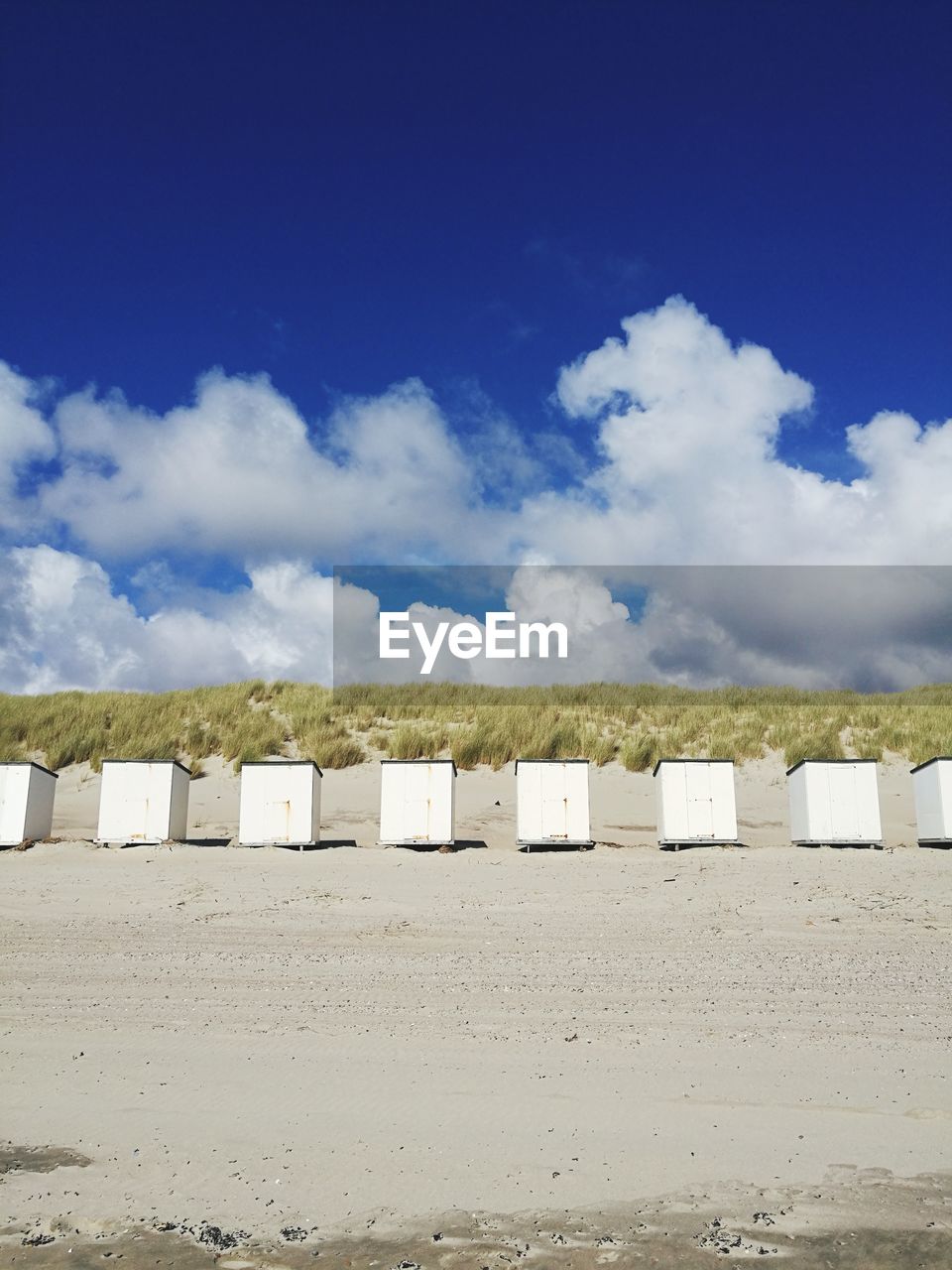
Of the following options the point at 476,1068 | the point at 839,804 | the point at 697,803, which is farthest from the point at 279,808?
the point at 476,1068

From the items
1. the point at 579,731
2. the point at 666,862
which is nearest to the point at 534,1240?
the point at 666,862

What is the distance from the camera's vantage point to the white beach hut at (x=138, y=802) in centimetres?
1634

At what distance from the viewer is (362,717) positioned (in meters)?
29.2

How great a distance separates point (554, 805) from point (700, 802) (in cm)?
239

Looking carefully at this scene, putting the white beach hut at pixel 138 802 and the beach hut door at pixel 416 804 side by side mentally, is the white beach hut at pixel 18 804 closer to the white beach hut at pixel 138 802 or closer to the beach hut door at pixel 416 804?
the white beach hut at pixel 138 802

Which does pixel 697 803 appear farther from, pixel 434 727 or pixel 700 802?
pixel 434 727

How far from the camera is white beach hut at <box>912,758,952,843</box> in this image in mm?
16375

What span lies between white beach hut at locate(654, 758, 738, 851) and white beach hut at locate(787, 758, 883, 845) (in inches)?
46.4

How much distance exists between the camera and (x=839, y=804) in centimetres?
1667

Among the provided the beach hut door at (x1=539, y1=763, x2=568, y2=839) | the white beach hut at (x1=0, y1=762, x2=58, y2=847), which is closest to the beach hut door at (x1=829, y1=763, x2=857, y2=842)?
the beach hut door at (x1=539, y1=763, x2=568, y2=839)

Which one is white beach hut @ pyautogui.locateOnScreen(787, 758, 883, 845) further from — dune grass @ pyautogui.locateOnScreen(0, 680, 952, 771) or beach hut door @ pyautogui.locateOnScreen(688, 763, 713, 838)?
dune grass @ pyautogui.locateOnScreen(0, 680, 952, 771)

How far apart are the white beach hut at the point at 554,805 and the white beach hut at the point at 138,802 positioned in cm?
565

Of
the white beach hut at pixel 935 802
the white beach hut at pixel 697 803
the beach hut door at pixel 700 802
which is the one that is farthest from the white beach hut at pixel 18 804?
the white beach hut at pixel 935 802

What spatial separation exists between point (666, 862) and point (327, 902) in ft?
17.2
